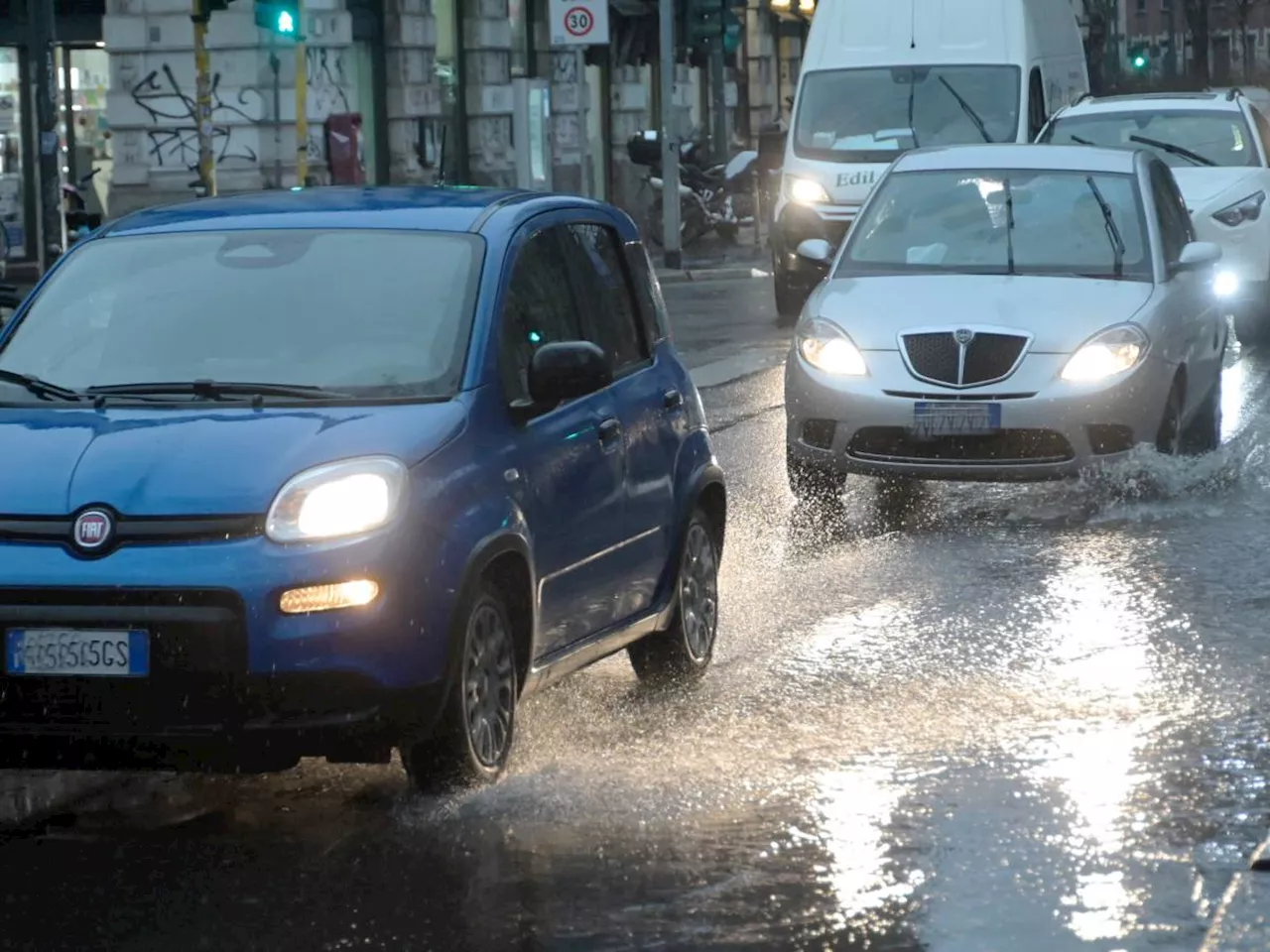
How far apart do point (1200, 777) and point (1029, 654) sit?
1.83 metres

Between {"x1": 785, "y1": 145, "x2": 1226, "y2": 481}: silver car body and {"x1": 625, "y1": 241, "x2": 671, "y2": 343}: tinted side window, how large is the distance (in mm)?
3317

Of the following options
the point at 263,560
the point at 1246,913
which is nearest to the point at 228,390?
the point at 263,560

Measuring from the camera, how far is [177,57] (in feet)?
104

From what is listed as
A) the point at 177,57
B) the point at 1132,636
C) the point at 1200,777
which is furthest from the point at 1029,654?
the point at 177,57

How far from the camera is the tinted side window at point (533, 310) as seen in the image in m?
7.09

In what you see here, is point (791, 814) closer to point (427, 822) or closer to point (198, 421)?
point (427, 822)

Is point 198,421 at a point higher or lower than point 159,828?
higher

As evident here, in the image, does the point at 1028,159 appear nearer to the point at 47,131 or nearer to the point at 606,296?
the point at 606,296

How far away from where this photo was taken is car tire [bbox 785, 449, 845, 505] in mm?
12148

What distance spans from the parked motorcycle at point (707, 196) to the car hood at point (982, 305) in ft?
80.2

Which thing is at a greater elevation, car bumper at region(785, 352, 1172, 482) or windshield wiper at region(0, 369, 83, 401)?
windshield wiper at region(0, 369, 83, 401)

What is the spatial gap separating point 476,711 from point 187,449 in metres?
0.94

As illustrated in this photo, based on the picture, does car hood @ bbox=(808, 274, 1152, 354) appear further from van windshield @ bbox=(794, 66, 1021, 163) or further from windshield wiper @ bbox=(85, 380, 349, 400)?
van windshield @ bbox=(794, 66, 1021, 163)

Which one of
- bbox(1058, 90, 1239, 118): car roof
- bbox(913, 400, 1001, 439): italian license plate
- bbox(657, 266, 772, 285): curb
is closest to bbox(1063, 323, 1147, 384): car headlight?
bbox(913, 400, 1001, 439): italian license plate
